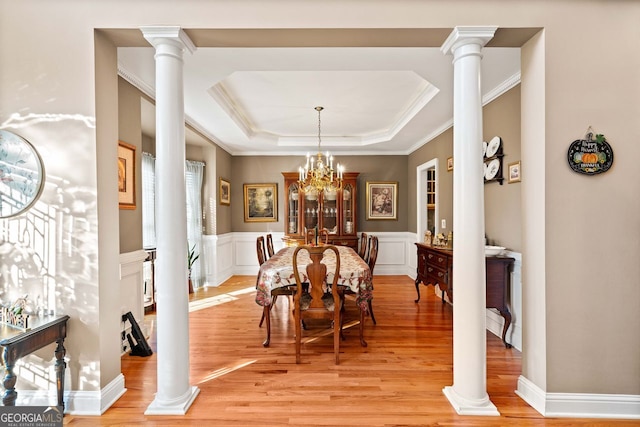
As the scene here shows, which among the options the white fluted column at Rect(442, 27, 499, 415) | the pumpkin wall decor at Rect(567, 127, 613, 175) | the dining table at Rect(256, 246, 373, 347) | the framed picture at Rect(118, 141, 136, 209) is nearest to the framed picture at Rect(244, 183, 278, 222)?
the framed picture at Rect(118, 141, 136, 209)

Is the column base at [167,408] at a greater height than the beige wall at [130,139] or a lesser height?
lesser

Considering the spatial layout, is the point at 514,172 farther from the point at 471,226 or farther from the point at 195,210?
the point at 195,210

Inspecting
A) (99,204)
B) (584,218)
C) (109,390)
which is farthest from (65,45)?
(584,218)

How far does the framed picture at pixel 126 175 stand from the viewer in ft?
9.59

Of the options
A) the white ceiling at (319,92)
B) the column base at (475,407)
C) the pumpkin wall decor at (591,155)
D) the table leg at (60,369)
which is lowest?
the column base at (475,407)

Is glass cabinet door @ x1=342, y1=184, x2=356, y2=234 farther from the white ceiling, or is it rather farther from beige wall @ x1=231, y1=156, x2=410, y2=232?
the white ceiling

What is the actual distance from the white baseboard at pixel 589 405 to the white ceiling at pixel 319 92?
8.23 feet

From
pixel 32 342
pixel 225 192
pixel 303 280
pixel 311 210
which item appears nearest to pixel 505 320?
pixel 303 280

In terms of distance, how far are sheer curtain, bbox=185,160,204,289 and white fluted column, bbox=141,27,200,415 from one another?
3.34 metres

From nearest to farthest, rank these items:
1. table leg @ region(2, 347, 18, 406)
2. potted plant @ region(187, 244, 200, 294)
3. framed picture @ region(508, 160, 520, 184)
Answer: table leg @ region(2, 347, 18, 406), framed picture @ region(508, 160, 520, 184), potted plant @ region(187, 244, 200, 294)

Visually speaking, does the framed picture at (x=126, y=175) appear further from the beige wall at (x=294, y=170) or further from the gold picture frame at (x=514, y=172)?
the gold picture frame at (x=514, y=172)

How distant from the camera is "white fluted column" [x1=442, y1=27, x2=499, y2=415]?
2037mm

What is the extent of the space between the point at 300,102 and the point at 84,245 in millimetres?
2845

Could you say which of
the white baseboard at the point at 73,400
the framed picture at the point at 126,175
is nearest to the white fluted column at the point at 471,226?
the white baseboard at the point at 73,400
